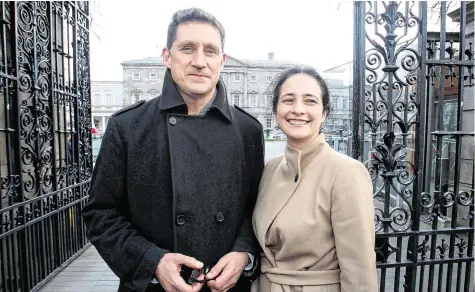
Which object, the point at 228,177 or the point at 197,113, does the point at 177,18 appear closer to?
the point at 197,113

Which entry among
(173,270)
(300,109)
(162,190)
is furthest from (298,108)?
(173,270)

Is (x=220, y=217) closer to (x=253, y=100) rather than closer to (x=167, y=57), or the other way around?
(x=167, y=57)

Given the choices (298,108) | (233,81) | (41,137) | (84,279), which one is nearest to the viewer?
(298,108)

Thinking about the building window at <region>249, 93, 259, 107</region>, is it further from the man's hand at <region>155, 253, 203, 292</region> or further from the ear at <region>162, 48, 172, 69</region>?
the man's hand at <region>155, 253, 203, 292</region>

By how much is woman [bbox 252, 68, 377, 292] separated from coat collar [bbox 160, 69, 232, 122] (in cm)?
30

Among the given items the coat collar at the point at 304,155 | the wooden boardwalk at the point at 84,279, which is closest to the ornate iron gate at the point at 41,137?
the wooden boardwalk at the point at 84,279

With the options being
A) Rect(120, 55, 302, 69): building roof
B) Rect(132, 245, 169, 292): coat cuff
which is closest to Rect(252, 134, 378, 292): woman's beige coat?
Rect(132, 245, 169, 292): coat cuff

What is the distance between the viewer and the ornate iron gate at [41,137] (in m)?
3.48

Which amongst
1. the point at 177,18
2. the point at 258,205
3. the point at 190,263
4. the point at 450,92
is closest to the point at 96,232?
the point at 190,263

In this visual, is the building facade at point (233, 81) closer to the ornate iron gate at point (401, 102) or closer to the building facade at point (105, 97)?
the building facade at point (105, 97)

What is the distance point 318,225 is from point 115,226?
1001 mm

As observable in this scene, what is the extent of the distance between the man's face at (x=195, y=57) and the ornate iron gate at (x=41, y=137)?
2.45 meters

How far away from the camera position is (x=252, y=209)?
79.9 inches

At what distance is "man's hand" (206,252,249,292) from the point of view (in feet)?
5.44
